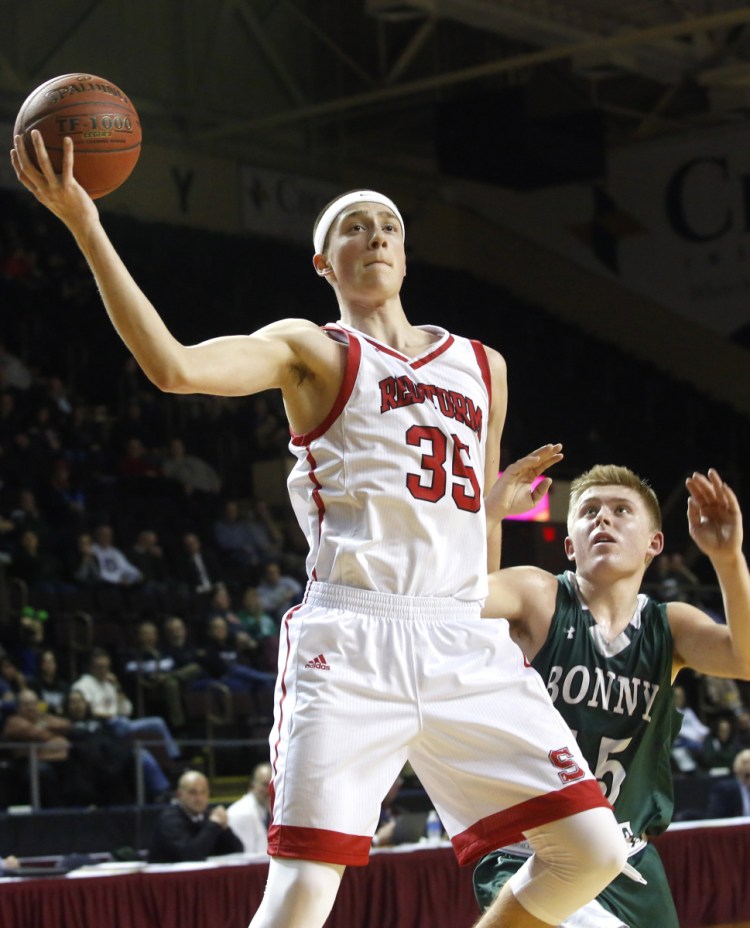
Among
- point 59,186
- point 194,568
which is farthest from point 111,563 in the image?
point 59,186

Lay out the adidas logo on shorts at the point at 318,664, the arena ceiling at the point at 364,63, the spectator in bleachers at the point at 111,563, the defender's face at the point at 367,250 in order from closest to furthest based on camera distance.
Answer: the adidas logo on shorts at the point at 318,664, the defender's face at the point at 367,250, the spectator in bleachers at the point at 111,563, the arena ceiling at the point at 364,63

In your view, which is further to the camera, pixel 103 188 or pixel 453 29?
pixel 453 29

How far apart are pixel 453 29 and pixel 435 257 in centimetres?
455

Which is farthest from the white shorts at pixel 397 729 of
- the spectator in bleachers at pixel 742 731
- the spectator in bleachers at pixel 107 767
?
the spectator in bleachers at pixel 742 731

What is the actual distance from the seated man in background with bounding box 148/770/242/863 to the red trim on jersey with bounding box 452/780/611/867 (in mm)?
4735

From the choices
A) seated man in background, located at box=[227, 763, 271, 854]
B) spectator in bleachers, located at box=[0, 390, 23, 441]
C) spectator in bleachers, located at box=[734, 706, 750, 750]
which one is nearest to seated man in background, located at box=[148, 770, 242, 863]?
seated man in background, located at box=[227, 763, 271, 854]

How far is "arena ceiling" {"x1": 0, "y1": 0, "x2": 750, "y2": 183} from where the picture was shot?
16844 mm

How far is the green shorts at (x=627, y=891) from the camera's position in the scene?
12.8ft

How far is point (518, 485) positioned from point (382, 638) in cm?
76

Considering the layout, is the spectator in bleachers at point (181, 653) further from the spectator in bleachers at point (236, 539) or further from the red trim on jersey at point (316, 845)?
the red trim on jersey at point (316, 845)

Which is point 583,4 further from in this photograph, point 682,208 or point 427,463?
point 427,463

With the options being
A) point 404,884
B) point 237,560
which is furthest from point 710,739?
point 404,884

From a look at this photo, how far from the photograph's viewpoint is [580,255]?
22.1 meters

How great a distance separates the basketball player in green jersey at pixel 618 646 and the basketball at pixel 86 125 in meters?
1.29
